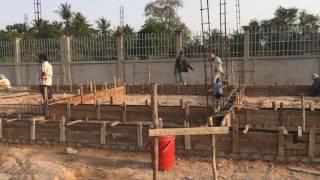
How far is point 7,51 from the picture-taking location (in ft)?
68.4

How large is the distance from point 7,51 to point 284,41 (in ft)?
42.8

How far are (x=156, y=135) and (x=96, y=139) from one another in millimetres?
2451

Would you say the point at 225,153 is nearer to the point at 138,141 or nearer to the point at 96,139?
the point at 138,141

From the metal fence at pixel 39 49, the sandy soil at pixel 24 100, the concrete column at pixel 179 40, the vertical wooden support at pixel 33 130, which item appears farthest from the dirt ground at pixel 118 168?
the metal fence at pixel 39 49

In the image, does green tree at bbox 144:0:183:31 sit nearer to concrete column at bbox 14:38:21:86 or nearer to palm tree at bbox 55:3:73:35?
palm tree at bbox 55:3:73:35

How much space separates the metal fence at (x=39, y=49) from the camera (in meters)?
19.6

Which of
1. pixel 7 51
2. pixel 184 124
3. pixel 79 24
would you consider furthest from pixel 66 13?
pixel 184 124

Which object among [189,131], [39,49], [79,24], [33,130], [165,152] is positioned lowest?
[165,152]

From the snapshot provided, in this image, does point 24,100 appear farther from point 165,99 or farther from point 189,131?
point 189,131

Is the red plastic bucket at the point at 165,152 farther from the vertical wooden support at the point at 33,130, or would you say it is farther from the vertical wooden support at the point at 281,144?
the vertical wooden support at the point at 33,130

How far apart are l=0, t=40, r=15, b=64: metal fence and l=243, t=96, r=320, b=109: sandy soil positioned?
12.8m

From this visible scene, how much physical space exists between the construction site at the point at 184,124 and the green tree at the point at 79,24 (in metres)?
22.2

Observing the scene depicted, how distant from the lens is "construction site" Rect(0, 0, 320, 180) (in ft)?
20.0

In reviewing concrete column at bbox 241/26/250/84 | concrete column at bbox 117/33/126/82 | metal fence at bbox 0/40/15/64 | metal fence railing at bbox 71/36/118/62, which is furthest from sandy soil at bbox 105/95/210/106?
metal fence at bbox 0/40/15/64
